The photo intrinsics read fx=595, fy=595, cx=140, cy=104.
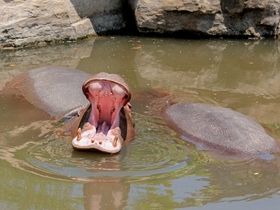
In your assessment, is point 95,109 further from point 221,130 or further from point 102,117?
point 221,130

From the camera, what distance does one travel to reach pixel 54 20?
10.3m

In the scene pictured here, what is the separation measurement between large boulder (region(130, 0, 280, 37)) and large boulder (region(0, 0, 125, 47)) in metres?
0.58

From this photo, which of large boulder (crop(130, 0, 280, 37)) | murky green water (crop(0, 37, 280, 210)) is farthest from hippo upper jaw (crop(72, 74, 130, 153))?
large boulder (crop(130, 0, 280, 37))

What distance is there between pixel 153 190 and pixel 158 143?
3.68 ft

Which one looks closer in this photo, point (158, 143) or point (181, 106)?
point (158, 143)

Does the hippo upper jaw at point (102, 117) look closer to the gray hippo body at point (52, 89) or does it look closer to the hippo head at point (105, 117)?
the hippo head at point (105, 117)

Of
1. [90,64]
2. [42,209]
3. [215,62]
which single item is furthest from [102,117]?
[215,62]

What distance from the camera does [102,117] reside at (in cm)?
609

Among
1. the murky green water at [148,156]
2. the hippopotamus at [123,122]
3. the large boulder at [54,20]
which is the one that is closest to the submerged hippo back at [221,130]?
the hippopotamus at [123,122]

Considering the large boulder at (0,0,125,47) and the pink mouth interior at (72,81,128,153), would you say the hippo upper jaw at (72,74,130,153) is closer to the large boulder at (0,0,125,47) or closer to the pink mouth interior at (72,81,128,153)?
the pink mouth interior at (72,81,128,153)

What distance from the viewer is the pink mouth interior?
5.72 m

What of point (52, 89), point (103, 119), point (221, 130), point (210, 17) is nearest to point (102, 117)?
point (103, 119)

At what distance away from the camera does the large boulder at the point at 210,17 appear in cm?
1073

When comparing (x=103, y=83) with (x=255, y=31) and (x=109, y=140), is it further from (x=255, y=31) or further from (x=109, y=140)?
(x=255, y=31)
